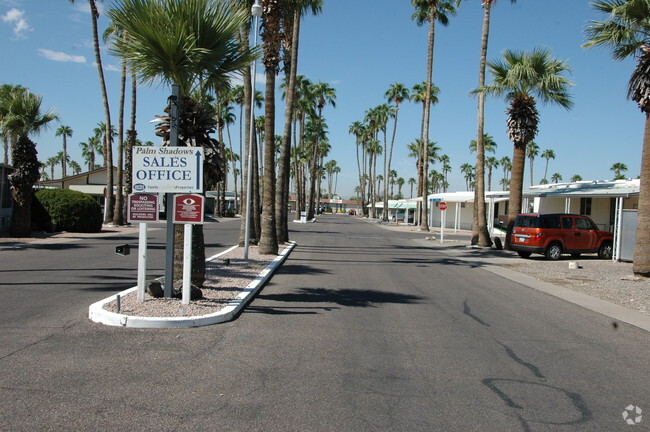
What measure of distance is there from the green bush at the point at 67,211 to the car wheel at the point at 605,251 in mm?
24322

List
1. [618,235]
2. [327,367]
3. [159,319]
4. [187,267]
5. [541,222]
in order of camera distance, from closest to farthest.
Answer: [327,367]
[159,319]
[187,267]
[618,235]
[541,222]

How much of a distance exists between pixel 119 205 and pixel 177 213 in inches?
1083

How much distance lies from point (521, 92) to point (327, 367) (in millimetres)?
20918

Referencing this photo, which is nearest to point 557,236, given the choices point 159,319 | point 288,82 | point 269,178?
point 269,178

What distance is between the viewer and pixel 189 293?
27.5 ft

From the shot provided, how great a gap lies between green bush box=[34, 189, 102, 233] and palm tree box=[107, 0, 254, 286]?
20347 millimetres

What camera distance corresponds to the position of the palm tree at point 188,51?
8.30m

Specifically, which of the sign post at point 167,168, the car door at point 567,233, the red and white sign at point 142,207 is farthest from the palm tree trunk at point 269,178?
the car door at point 567,233

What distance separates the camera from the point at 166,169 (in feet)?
28.2

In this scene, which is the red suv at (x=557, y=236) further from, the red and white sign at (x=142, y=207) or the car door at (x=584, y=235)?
the red and white sign at (x=142, y=207)

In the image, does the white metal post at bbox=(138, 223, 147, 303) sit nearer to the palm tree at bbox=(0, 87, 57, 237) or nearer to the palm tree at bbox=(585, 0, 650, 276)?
the palm tree at bbox=(585, 0, 650, 276)

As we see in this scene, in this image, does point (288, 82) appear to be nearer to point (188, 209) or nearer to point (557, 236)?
point (557, 236)

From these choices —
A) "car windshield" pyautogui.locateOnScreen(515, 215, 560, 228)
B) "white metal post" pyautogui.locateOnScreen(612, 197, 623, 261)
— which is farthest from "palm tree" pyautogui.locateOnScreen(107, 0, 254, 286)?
"white metal post" pyautogui.locateOnScreen(612, 197, 623, 261)

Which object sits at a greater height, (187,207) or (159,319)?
(187,207)
